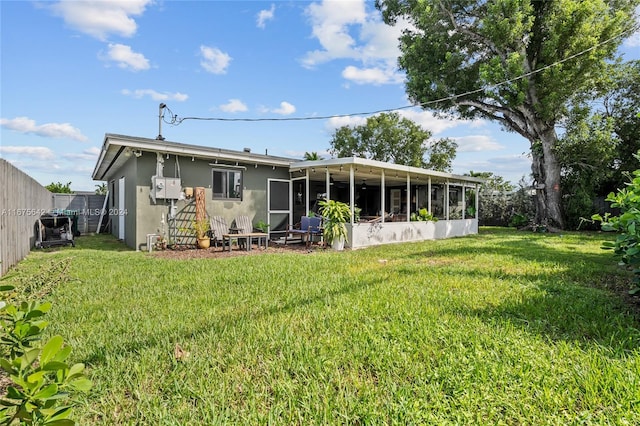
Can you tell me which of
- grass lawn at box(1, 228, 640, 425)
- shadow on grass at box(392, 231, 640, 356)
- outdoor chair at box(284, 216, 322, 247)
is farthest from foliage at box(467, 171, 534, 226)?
grass lawn at box(1, 228, 640, 425)

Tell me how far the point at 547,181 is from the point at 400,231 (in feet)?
30.5

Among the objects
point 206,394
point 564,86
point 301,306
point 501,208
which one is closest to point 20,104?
point 301,306

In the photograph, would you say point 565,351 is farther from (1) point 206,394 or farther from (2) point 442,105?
(2) point 442,105

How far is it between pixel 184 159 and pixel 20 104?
460cm

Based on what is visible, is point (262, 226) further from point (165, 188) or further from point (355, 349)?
point (355, 349)

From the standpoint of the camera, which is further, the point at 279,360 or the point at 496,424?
the point at 279,360

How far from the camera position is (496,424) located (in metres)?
1.87

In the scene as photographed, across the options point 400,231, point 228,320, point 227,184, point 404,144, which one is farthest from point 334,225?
point 404,144

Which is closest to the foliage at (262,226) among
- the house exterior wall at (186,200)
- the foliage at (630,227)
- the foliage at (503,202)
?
the house exterior wall at (186,200)

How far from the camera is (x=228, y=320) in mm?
3396

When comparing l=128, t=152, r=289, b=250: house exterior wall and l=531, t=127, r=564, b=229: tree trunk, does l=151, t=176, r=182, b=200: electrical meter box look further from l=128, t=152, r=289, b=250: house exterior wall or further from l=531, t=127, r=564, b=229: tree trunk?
l=531, t=127, r=564, b=229: tree trunk

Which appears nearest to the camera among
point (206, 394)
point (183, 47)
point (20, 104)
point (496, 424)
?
point (496, 424)

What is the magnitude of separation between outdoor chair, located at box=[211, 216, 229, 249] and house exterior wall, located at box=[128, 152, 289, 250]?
403mm

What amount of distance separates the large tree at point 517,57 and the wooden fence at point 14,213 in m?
14.2
